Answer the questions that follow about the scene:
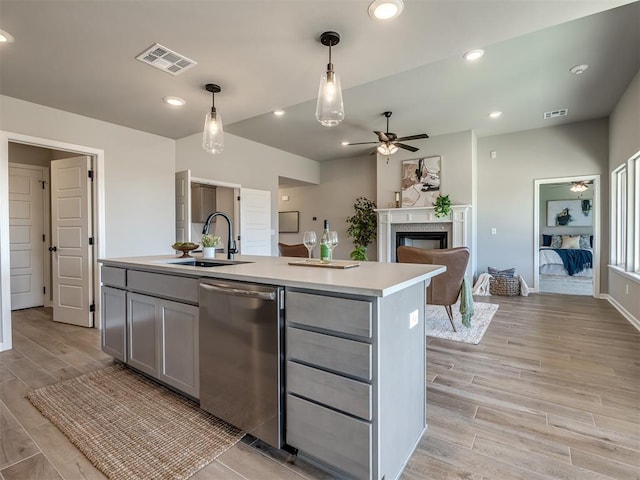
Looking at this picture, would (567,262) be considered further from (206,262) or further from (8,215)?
(8,215)

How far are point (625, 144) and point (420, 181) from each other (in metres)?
2.84

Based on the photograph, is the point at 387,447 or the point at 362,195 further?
the point at 362,195

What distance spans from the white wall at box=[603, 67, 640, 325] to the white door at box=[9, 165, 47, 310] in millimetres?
8037

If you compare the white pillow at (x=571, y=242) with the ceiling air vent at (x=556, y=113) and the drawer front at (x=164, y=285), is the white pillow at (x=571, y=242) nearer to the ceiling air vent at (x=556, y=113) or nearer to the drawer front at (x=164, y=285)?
the ceiling air vent at (x=556, y=113)

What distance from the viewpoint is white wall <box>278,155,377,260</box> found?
7391 mm

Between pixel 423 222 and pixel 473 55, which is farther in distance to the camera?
pixel 423 222

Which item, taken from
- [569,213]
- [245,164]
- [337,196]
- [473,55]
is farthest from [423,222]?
[569,213]

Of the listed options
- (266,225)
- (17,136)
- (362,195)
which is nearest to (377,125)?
(362,195)

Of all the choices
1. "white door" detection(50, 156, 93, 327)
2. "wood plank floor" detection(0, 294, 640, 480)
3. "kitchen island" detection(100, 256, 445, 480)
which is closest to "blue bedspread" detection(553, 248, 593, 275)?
"wood plank floor" detection(0, 294, 640, 480)

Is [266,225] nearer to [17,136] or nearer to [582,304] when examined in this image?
[17,136]

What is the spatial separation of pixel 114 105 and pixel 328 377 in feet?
11.9

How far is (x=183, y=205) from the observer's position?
463 centimetres

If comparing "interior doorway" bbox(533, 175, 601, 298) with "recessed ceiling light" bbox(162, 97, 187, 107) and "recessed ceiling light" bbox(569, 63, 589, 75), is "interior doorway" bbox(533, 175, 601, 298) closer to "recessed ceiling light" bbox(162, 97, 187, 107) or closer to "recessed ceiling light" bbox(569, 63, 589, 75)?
"recessed ceiling light" bbox(569, 63, 589, 75)

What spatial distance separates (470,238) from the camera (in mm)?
5691
